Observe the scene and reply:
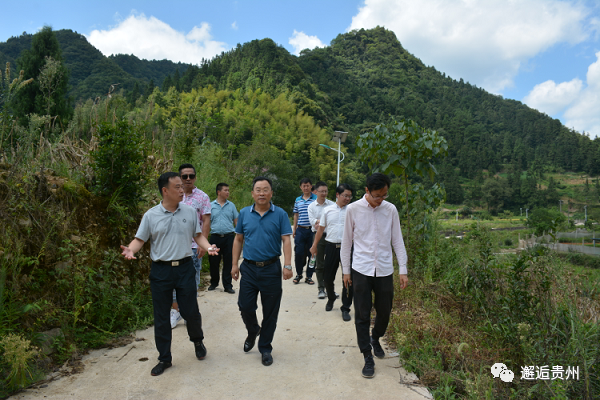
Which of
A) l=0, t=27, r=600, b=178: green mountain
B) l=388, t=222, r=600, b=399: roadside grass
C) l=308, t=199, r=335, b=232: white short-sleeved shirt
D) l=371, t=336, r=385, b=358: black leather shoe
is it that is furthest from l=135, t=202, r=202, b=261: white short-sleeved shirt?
l=0, t=27, r=600, b=178: green mountain

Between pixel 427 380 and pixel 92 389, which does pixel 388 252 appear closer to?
pixel 427 380

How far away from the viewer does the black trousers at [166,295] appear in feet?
11.1

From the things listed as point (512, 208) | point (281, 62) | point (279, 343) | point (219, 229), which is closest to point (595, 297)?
point (279, 343)

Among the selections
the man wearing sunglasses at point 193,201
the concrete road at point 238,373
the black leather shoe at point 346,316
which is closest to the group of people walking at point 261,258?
the concrete road at point 238,373

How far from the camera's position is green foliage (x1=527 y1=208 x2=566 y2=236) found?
414 cm

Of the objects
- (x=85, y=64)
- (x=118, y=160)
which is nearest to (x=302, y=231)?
(x=118, y=160)

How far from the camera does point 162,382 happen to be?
10.4 ft

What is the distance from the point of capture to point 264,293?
3.63m

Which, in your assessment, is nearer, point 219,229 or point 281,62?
point 219,229

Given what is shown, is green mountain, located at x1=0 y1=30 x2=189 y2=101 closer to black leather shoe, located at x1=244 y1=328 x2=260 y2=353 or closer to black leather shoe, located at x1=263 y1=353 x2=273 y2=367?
black leather shoe, located at x1=244 y1=328 x2=260 y2=353

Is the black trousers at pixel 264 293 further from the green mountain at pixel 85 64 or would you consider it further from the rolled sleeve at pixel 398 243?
the green mountain at pixel 85 64

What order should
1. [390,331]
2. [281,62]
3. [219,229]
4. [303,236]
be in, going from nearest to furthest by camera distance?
[390,331] → [219,229] → [303,236] → [281,62]

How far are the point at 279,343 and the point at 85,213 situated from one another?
8.63 ft

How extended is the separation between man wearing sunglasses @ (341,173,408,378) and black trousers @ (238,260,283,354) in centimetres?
72
